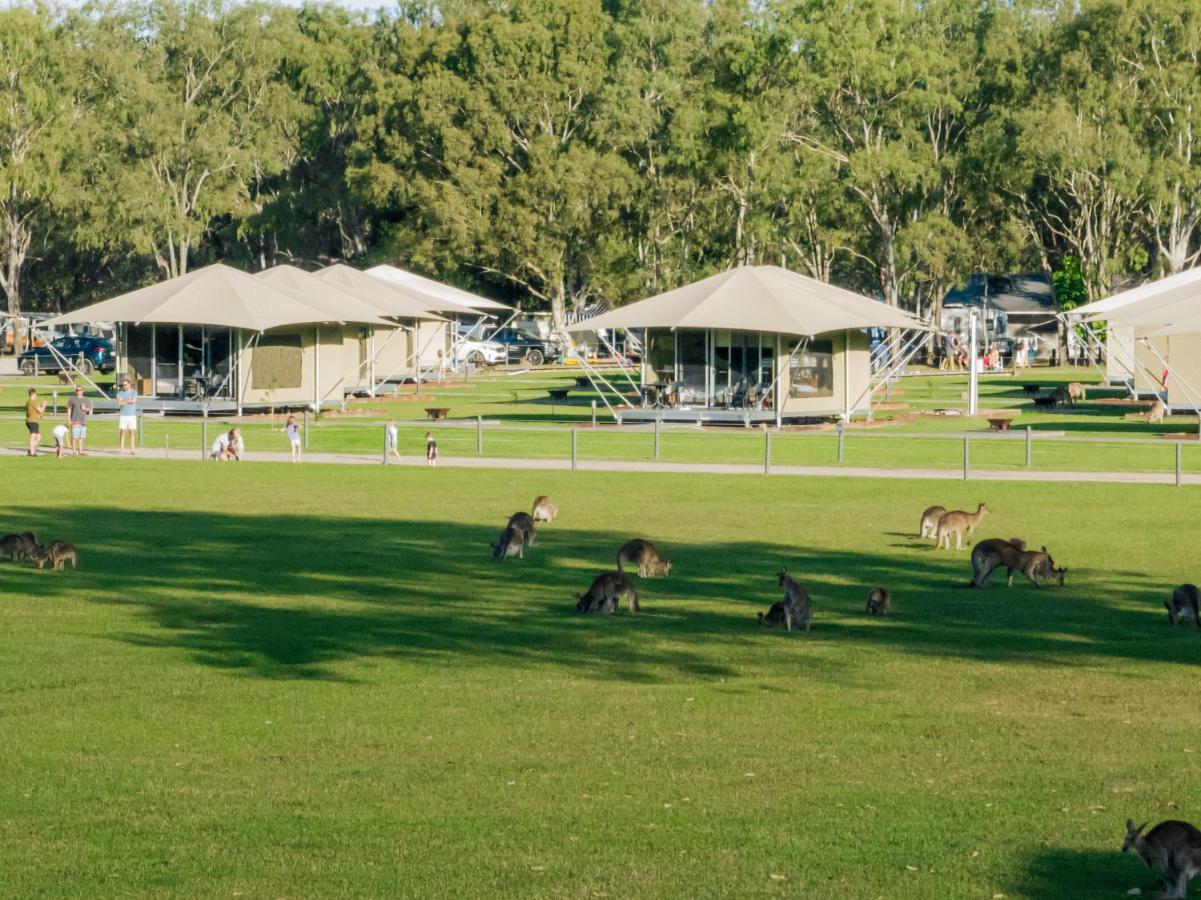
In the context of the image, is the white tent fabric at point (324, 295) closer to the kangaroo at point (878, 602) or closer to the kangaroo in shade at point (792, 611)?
the kangaroo at point (878, 602)

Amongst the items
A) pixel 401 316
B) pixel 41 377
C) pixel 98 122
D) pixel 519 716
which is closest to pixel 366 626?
pixel 519 716

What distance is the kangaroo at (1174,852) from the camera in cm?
1005

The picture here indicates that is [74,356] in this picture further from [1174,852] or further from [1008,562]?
[1174,852]

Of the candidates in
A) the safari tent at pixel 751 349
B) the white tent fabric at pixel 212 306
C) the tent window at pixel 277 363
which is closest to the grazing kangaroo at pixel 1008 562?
the safari tent at pixel 751 349

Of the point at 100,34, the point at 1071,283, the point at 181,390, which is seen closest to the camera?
the point at 181,390

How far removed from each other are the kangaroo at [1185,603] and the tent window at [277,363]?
4677 cm

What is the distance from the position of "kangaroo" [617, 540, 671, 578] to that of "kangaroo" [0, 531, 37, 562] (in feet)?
24.4

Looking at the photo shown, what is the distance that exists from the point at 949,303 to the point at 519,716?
→ 3979 inches

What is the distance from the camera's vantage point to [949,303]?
373 feet

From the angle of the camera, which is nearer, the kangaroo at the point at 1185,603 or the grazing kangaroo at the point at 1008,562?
the kangaroo at the point at 1185,603

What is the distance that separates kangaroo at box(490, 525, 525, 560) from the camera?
25.4m

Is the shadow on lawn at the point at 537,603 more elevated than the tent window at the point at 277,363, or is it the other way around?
the tent window at the point at 277,363

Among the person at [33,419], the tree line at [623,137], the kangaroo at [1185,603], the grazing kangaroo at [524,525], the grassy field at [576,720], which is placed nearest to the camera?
the grassy field at [576,720]

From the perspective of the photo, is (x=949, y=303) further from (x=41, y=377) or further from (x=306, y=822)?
(x=306, y=822)
